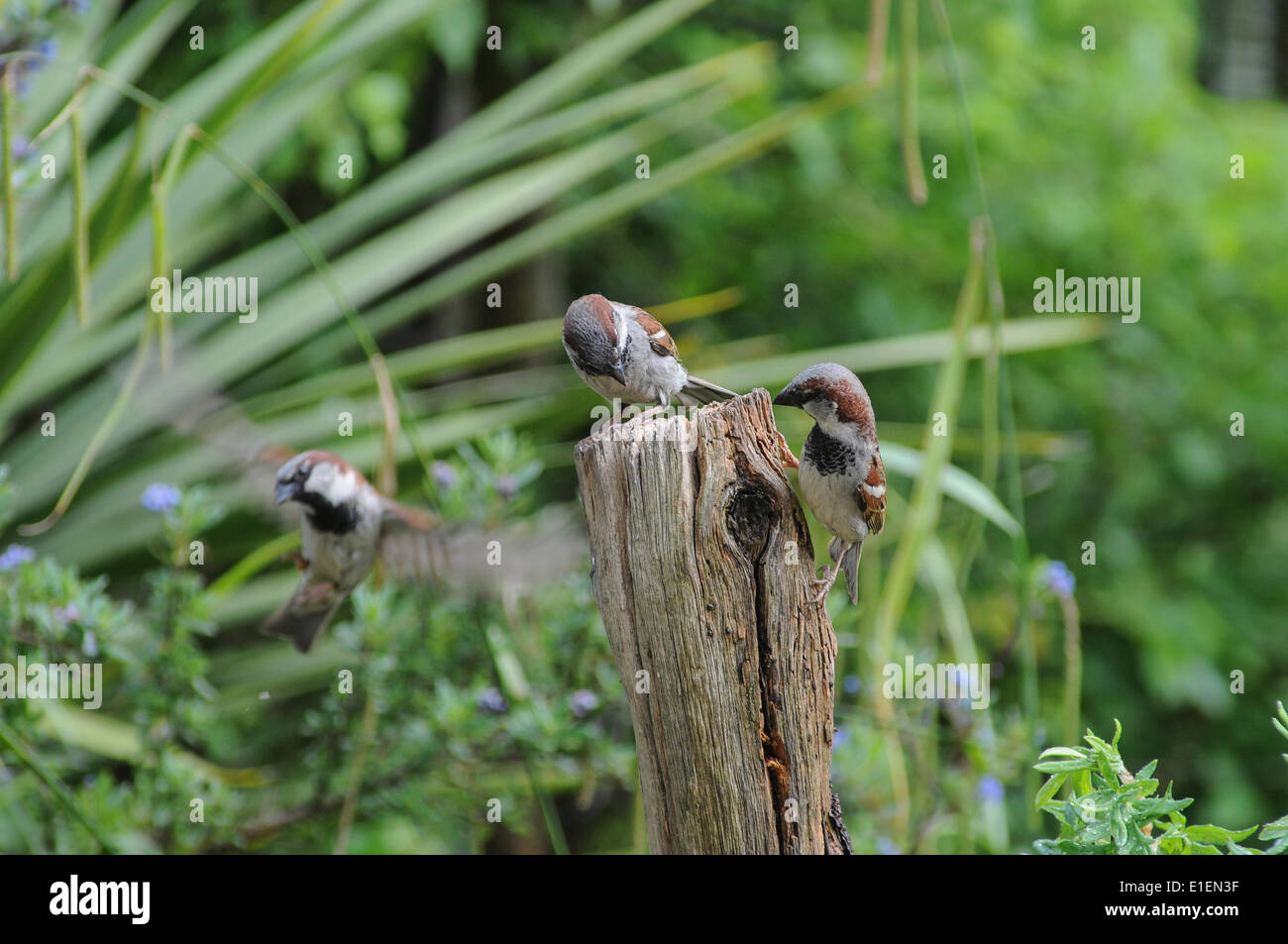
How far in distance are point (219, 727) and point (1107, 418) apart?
3133 millimetres

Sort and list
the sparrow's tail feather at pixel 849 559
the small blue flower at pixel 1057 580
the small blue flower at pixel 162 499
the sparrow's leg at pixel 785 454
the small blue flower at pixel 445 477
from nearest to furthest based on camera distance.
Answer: the sparrow's leg at pixel 785 454 < the sparrow's tail feather at pixel 849 559 < the small blue flower at pixel 162 499 < the small blue flower at pixel 1057 580 < the small blue flower at pixel 445 477

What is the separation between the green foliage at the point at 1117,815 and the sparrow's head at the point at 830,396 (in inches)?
18.3

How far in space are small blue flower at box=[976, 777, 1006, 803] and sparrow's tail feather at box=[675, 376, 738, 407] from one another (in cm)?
94

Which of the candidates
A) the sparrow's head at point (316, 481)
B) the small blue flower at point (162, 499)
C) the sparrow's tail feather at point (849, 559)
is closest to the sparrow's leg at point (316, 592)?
the sparrow's head at point (316, 481)

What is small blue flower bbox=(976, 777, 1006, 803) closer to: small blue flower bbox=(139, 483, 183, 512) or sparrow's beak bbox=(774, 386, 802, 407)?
sparrow's beak bbox=(774, 386, 802, 407)

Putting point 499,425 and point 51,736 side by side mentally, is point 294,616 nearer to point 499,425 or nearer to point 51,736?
point 51,736

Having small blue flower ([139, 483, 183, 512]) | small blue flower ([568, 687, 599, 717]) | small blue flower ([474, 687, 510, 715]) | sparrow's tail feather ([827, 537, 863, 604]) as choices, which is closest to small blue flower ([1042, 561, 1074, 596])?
sparrow's tail feather ([827, 537, 863, 604])

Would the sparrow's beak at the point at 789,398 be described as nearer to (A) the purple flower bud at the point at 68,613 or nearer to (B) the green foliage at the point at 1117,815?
(B) the green foliage at the point at 1117,815

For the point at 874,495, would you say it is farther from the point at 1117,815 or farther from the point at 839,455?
the point at 1117,815

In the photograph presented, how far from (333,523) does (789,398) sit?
0.76 m

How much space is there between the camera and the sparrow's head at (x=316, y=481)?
1.69 metres

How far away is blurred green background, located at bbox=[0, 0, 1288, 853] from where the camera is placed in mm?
2123
